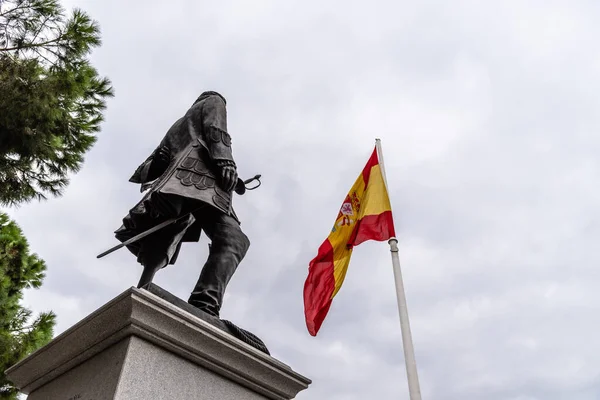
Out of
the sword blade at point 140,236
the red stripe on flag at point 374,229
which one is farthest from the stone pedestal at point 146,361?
the red stripe on flag at point 374,229

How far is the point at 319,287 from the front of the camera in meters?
8.84

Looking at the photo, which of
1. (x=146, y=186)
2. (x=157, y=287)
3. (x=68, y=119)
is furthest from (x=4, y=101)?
(x=157, y=287)

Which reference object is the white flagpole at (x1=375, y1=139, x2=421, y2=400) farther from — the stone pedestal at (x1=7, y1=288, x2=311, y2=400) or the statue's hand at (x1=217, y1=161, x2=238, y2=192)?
the statue's hand at (x1=217, y1=161, x2=238, y2=192)

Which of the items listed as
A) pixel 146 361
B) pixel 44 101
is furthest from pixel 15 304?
pixel 146 361

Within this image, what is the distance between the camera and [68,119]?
1002cm

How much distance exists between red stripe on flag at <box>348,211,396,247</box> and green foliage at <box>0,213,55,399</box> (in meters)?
5.91

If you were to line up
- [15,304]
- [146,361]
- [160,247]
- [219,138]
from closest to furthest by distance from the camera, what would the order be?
[146,361] < [160,247] < [219,138] < [15,304]

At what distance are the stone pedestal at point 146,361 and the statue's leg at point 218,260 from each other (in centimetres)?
48

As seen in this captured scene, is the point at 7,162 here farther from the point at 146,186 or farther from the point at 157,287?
the point at 157,287

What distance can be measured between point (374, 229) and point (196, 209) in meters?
4.86

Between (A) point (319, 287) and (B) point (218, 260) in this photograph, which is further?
(A) point (319, 287)

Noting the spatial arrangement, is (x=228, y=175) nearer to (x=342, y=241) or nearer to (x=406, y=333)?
(x=406, y=333)

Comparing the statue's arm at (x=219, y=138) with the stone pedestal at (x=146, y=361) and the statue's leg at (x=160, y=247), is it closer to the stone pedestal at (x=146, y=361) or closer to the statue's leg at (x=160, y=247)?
the statue's leg at (x=160, y=247)

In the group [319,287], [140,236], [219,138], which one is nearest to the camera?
[140,236]
